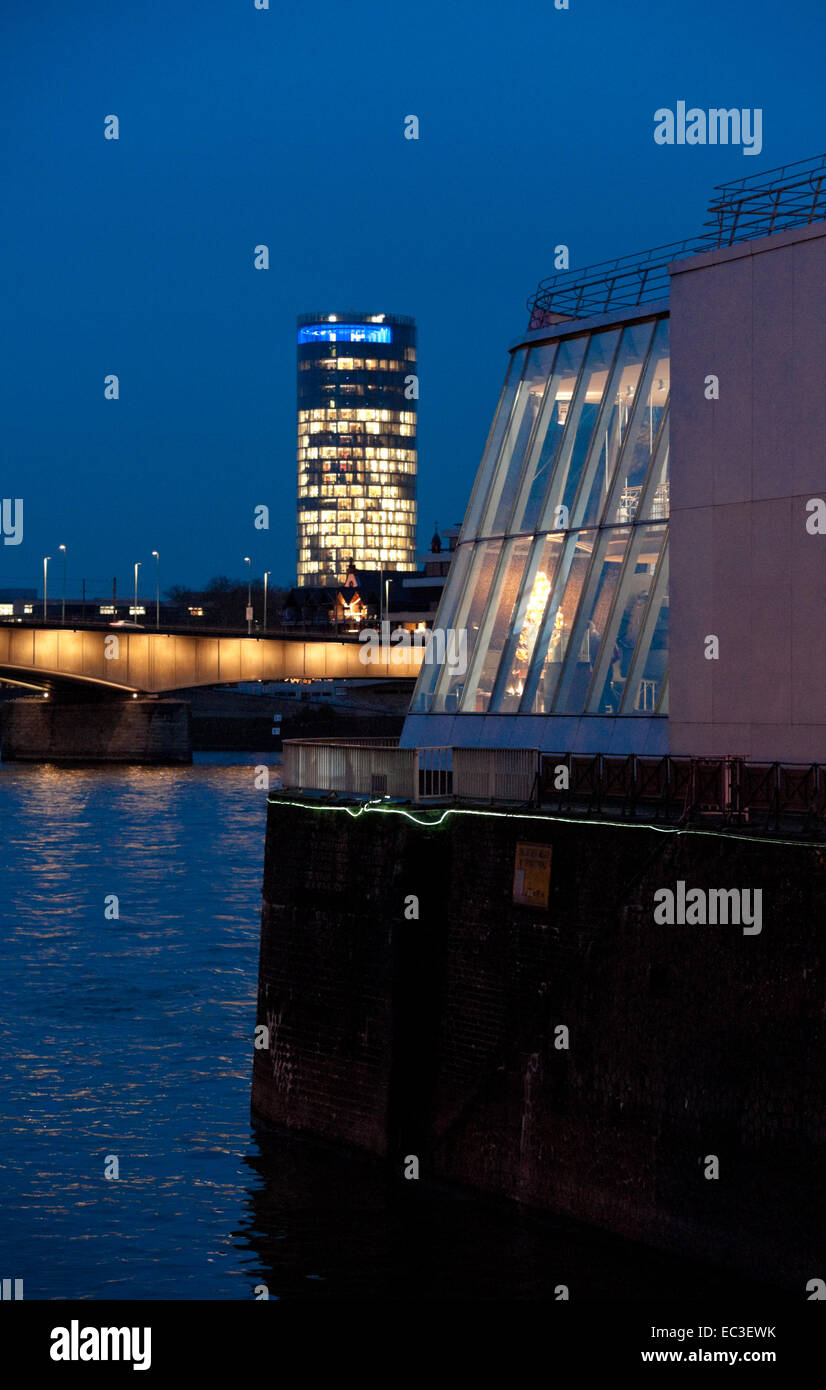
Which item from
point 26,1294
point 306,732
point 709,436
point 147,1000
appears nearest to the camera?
point 26,1294

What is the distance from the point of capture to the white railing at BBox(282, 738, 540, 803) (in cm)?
2353

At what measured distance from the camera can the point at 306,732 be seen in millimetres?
142625

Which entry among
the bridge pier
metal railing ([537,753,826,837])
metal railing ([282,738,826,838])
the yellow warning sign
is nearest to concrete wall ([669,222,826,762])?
metal railing ([282,738,826,838])

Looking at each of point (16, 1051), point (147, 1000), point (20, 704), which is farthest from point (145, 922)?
point (20, 704)

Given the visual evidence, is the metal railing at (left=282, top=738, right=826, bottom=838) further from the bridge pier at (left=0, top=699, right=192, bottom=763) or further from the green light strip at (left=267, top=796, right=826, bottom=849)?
the bridge pier at (left=0, top=699, right=192, bottom=763)

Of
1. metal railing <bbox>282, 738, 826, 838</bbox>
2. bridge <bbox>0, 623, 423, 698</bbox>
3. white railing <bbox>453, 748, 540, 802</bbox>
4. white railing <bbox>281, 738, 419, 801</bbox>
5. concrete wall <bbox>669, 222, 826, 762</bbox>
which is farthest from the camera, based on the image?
bridge <bbox>0, 623, 423, 698</bbox>

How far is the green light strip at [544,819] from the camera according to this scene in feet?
58.6

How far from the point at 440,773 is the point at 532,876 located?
3.56m

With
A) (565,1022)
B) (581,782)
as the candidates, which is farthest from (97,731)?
(565,1022)

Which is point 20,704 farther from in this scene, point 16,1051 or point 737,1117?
point 737,1117

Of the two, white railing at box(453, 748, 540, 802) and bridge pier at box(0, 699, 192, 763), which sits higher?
white railing at box(453, 748, 540, 802)

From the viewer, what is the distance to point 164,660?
111750mm

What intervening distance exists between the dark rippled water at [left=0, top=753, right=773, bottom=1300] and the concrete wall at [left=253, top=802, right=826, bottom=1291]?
616 mm

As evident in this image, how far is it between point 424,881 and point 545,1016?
2653 mm
